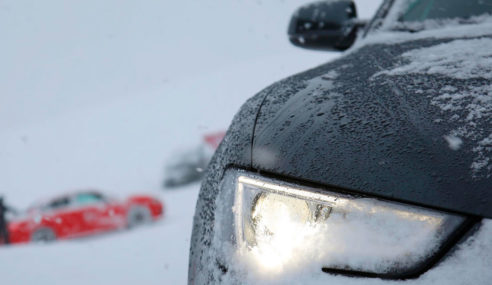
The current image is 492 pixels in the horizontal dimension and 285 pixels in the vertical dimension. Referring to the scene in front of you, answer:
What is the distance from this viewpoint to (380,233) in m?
0.89

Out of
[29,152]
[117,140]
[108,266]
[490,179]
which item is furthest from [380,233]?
[29,152]

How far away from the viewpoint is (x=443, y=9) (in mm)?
1913

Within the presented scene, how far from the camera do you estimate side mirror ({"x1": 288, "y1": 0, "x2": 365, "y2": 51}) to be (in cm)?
226

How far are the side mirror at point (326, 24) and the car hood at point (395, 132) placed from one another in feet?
3.25

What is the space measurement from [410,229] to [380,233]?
50 millimetres

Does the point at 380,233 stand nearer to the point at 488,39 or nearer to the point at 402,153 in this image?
the point at 402,153

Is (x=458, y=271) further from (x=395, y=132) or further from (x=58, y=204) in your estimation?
(x=58, y=204)

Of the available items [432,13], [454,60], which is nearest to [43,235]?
[432,13]

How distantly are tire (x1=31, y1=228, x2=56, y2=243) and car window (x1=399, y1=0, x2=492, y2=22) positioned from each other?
30.5 ft

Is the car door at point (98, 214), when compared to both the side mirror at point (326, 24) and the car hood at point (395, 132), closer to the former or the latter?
the side mirror at point (326, 24)

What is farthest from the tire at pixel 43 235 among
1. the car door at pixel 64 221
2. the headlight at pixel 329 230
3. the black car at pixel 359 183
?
the headlight at pixel 329 230

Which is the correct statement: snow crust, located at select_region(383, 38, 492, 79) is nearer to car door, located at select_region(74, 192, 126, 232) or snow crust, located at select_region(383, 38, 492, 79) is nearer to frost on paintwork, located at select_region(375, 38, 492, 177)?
frost on paintwork, located at select_region(375, 38, 492, 177)

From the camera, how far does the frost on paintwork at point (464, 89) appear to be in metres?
0.89

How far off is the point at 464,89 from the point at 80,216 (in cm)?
997
